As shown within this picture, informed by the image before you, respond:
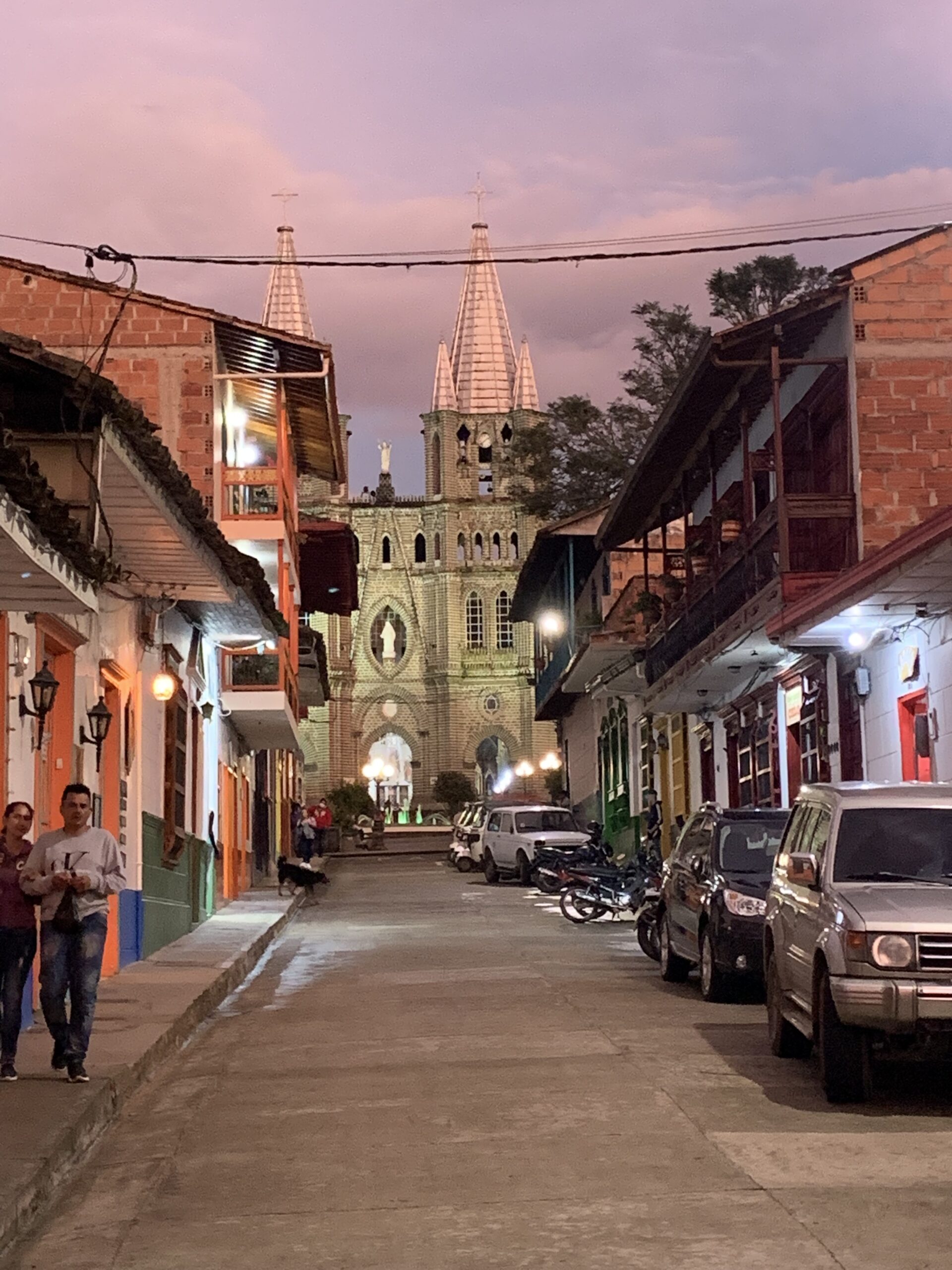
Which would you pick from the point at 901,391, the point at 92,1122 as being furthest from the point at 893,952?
the point at 901,391

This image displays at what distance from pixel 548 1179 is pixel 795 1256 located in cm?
169

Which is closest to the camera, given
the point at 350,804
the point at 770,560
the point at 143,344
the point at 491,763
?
the point at 770,560

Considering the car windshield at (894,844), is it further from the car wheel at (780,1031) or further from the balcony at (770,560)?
the balcony at (770,560)

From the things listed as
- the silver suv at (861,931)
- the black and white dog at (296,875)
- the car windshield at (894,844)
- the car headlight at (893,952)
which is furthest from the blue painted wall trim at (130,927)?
the black and white dog at (296,875)

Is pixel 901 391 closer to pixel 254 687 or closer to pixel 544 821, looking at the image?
pixel 254 687

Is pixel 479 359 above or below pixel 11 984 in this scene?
above

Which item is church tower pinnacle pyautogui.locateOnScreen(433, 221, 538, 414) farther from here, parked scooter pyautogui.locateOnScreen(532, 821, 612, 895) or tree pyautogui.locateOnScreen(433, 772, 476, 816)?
parked scooter pyautogui.locateOnScreen(532, 821, 612, 895)

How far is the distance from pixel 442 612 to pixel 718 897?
94395 millimetres

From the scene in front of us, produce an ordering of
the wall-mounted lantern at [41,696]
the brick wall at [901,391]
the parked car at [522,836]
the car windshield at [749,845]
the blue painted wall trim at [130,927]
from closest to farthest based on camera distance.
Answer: the wall-mounted lantern at [41,696]
the car windshield at [749,845]
the blue painted wall trim at [130,927]
the brick wall at [901,391]
the parked car at [522,836]

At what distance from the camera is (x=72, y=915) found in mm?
10750

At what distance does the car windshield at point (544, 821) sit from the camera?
41125 millimetres

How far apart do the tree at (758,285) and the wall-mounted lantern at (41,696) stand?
3591 centimetres

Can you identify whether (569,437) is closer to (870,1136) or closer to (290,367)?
(290,367)

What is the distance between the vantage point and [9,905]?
424 inches
